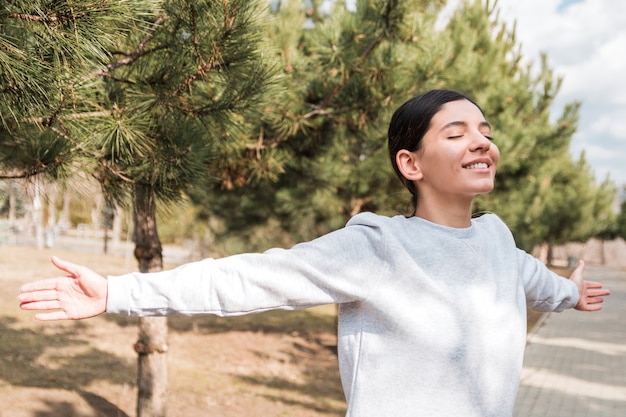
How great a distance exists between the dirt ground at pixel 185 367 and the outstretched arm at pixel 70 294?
4.01 meters

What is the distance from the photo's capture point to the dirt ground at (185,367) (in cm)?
535

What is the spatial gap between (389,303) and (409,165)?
15.7 inches

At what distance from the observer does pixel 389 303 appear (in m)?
1.39

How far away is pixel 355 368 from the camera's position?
1.41 meters

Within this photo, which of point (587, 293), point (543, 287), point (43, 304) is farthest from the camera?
point (587, 293)

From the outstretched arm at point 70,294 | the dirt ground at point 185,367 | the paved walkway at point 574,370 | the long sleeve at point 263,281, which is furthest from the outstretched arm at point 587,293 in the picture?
the dirt ground at point 185,367

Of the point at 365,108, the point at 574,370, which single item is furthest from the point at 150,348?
the point at 574,370

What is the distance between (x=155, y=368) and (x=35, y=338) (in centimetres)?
434

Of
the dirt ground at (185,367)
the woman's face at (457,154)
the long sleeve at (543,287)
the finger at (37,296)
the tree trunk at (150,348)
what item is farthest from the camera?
the dirt ground at (185,367)

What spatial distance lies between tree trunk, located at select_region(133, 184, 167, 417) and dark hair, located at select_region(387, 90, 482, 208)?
316 cm

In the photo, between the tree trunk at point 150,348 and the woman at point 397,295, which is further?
the tree trunk at point 150,348

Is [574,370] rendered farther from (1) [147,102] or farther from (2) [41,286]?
(2) [41,286]

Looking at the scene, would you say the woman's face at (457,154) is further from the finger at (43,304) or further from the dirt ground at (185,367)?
the dirt ground at (185,367)

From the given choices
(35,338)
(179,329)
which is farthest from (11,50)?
(179,329)
